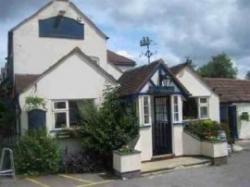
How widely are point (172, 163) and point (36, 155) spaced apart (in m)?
5.29

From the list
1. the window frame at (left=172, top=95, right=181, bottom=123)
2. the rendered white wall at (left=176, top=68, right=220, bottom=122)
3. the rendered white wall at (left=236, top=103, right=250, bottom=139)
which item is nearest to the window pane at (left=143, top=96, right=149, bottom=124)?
the window frame at (left=172, top=95, right=181, bottom=123)

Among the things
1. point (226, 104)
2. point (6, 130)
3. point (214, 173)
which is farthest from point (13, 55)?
point (226, 104)

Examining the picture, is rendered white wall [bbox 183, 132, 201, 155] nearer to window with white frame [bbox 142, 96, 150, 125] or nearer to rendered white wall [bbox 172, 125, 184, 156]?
rendered white wall [bbox 172, 125, 184, 156]

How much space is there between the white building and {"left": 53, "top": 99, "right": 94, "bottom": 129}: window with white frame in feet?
0.14

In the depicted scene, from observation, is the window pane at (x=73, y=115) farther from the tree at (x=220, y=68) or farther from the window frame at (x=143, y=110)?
the tree at (x=220, y=68)

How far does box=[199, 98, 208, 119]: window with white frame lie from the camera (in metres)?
22.4

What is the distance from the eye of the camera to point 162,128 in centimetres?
1891

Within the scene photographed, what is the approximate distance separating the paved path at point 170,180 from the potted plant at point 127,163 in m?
0.38

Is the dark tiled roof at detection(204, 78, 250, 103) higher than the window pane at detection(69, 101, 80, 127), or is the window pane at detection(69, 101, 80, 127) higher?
the dark tiled roof at detection(204, 78, 250, 103)

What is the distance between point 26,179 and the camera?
15.4 m

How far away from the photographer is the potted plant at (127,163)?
603 inches

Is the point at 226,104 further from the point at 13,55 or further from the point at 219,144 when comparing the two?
the point at 13,55

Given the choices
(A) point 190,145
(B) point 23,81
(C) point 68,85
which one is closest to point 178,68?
(A) point 190,145

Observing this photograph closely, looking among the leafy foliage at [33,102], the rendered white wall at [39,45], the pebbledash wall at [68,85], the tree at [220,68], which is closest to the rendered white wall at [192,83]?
the pebbledash wall at [68,85]
